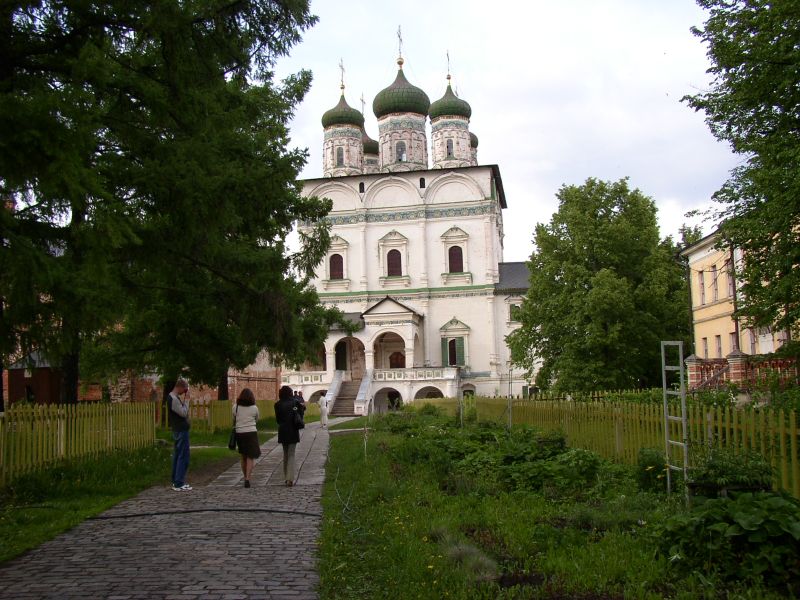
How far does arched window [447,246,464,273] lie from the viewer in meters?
51.7

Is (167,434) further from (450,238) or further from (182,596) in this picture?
(450,238)

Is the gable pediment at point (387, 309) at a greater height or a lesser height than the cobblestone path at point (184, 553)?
greater

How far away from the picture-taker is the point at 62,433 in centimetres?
1294

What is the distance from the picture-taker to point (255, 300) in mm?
12719

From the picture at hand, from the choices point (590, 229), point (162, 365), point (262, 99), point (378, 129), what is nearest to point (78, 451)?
point (162, 365)

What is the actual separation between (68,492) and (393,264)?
41.2 meters

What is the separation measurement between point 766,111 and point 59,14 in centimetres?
1404

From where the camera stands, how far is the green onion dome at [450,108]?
56.3 meters

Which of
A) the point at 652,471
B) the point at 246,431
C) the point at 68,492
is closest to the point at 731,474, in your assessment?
the point at 652,471

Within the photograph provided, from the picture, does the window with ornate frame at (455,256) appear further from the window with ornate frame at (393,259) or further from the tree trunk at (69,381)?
the tree trunk at (69,381)

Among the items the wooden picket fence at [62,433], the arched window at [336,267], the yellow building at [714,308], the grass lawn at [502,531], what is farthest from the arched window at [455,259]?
the grass lawn at [502,531]

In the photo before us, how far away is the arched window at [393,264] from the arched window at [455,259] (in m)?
3.14

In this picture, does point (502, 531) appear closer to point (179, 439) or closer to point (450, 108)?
point (179, 439)

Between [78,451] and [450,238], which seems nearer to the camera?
[78,451]
